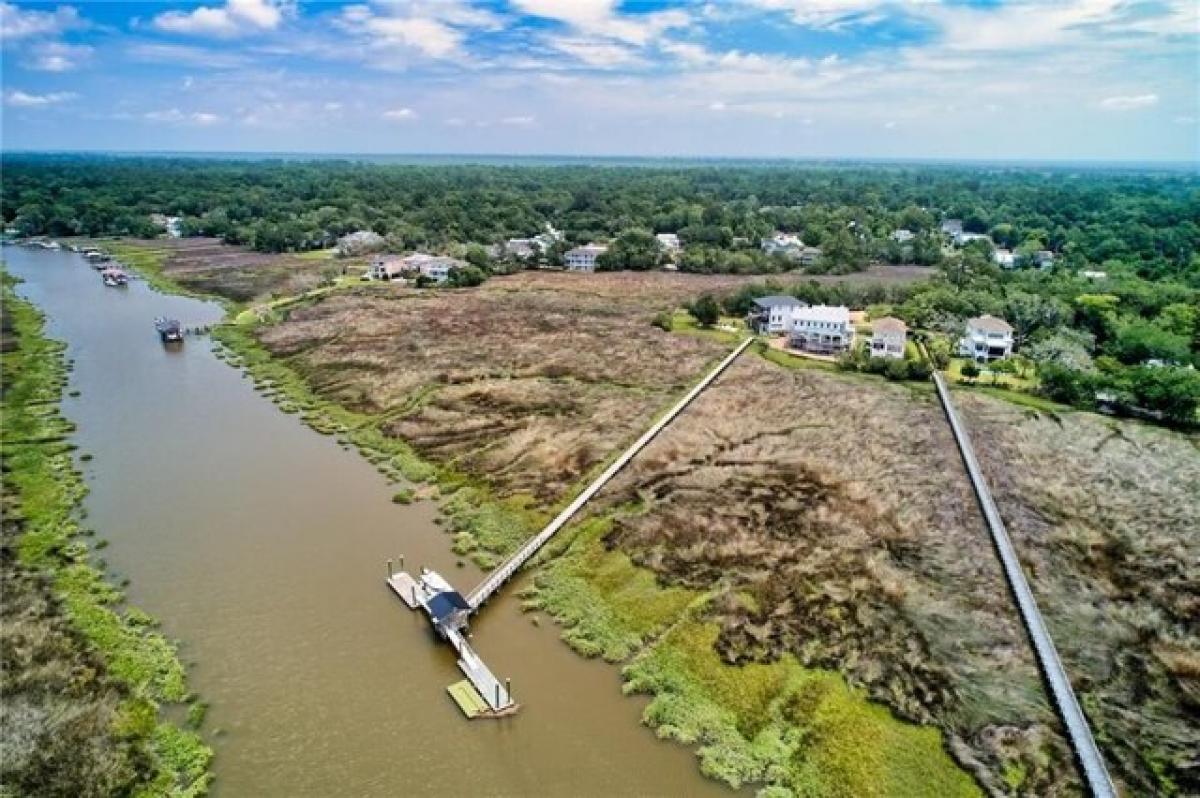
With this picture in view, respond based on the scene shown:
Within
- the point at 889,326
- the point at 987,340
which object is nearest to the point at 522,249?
the point at 889,326

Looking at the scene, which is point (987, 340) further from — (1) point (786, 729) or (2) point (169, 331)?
(2) point (169, 331)

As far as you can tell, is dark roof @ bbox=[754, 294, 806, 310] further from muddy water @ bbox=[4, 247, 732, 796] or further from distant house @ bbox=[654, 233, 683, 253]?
distant house @ bbox=[654, 233, 683, 253]

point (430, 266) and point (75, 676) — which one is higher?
point (430, 266)

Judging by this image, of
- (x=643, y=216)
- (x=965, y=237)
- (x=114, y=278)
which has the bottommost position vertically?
(x=114, y=278)

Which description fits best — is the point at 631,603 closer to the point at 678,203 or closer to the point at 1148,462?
the point at 1148,462

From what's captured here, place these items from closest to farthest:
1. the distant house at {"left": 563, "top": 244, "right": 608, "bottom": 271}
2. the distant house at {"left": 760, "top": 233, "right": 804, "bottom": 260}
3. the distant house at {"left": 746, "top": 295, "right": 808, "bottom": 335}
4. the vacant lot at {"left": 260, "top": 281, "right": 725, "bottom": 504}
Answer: the vacant lot at {"left": 260, "top": 281, "right": 725, "bottom": 504} → the distant house at {"left": 746, "top": 295, "right": 808, "bottom": 335} → the distant house at {"left": 563, "top": 244, "right": 608, "bottom": 271} → the distant house at {"left": 760, "top": 233, "right": 804, "bottom": 260}

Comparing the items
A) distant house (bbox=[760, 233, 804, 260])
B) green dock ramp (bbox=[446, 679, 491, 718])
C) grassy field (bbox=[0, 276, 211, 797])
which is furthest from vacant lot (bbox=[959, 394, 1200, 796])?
distant house (bbox=[760, 233, 804, 260])
